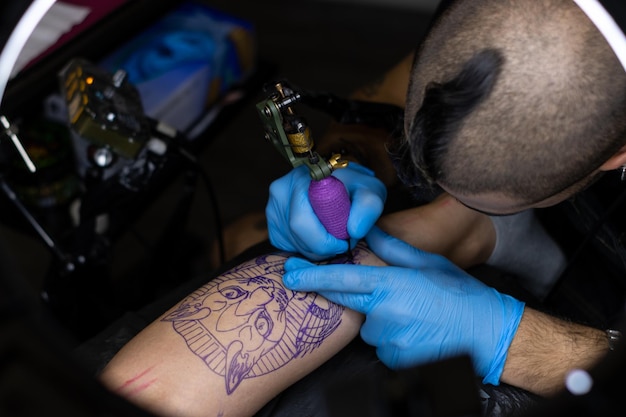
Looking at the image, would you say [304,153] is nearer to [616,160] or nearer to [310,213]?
[310,213]

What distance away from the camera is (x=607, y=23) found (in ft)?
2.14

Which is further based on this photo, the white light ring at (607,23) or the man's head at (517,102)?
the man's head at (517,102)

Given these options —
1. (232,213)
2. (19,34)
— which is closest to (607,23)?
(19,34)

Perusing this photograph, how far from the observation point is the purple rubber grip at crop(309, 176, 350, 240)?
95cm

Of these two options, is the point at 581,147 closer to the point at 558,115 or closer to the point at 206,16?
the point at 558,115

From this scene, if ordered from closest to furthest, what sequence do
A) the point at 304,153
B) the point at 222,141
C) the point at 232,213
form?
the point at 304,153 < the point at 232,213 < the point at 222,141

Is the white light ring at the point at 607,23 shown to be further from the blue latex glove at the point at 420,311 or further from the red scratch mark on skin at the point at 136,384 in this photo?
the red scratch mark on skin at the point at 136,384

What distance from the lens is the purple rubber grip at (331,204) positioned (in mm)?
952

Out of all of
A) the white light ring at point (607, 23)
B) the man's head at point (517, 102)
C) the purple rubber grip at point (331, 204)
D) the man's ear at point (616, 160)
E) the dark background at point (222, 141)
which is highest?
the white light ring at point (607, 23)

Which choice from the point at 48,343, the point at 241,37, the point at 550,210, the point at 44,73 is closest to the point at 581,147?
the point at 550,210

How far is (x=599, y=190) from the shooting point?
1.26 m

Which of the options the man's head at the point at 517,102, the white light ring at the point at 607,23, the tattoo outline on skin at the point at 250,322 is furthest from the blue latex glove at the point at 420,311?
the white light ring at the point at 607,23

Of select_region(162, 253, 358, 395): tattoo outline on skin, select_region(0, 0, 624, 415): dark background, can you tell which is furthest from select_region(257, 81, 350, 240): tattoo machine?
select_region(0, 0, 624, 415): dark background

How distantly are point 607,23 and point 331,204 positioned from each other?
18.4 inches
